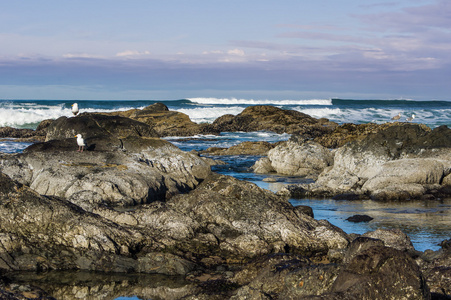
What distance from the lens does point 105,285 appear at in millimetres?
7957

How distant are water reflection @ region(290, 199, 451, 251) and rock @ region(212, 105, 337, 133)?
30.2 meters

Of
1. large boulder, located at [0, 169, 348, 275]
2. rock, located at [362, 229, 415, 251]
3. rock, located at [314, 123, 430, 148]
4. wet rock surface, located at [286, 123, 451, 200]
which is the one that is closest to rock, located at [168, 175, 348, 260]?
large boulder, located at [0, 169, 348, 275]

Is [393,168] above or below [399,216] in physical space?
above

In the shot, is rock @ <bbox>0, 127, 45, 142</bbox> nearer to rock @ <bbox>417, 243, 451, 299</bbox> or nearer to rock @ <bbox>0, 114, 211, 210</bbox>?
rock @ <bbox>0, 114, 211, 210</bbox>

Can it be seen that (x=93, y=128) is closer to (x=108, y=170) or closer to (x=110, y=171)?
(x=108, y=170)

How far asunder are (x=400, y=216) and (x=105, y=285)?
325 inches

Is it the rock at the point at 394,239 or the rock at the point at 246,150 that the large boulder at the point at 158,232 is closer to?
the rock at the point at 394,239

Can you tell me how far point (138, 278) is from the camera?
820 centimetres

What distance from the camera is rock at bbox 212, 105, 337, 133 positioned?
47.1m

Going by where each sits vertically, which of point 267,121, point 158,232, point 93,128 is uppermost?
point 93,128

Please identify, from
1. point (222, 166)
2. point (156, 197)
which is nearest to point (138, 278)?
point (156, 197)

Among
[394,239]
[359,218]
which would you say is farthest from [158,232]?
[359,218]

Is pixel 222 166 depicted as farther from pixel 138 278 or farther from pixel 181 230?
pixel 138 278

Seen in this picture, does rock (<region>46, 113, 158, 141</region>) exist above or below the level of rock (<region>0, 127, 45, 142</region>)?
above
